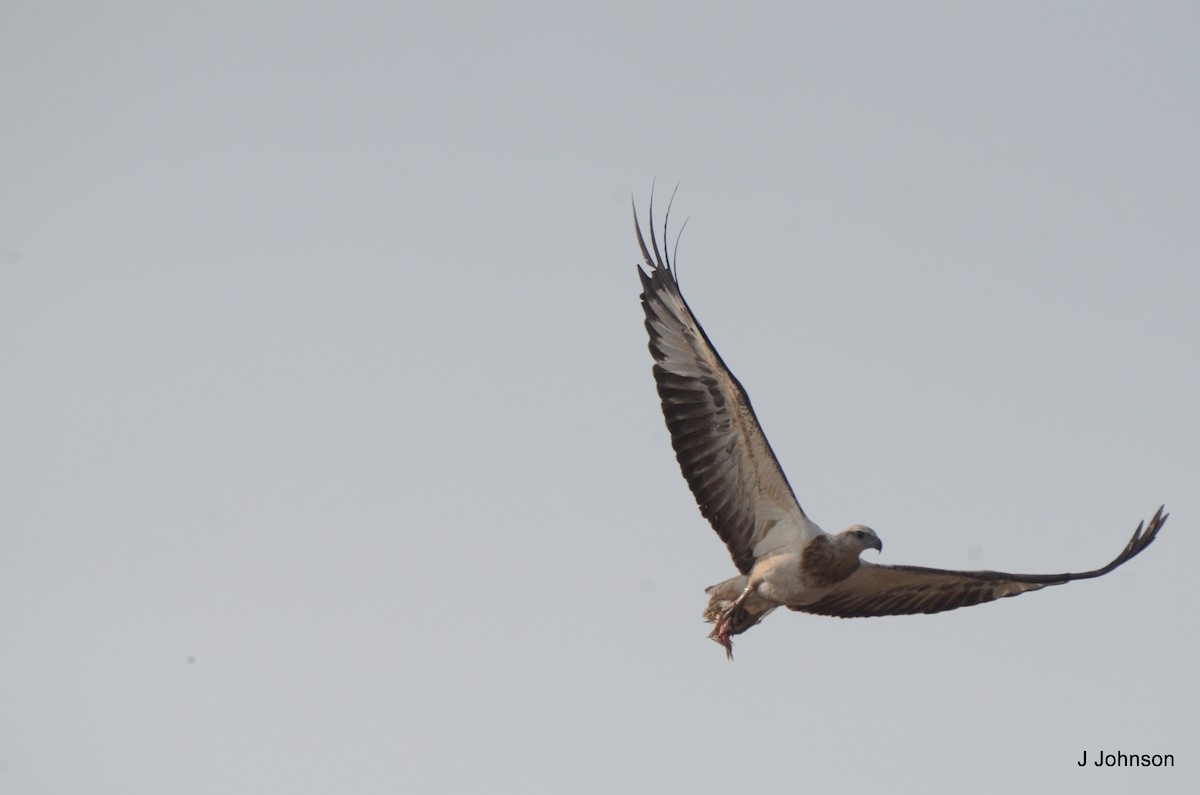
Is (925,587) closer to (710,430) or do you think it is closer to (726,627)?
(726,627)

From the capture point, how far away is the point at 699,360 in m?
13.4

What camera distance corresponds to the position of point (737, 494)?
13750 mm

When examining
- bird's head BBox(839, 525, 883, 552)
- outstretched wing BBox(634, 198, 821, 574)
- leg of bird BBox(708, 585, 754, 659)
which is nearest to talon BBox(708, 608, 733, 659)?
leg of bird BBox(708, 585, 754, 659)

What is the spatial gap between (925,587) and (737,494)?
213 cm

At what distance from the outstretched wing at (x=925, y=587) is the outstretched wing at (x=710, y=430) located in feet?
3.20

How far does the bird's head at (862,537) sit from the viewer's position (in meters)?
13.4

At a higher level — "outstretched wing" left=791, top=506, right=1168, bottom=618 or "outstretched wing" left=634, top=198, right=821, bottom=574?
"outstretched wing" left=634, top=198, right=821, bottom=574

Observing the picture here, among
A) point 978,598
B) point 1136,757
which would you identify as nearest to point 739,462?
point 978,598

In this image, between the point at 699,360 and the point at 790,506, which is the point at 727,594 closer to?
the point at 790,506

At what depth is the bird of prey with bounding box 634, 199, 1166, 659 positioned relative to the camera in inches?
527

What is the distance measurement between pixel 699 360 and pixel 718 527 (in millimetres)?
1548

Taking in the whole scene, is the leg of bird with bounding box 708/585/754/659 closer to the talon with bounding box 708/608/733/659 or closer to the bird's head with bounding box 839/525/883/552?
the talon with bounding box 708/608/733/659

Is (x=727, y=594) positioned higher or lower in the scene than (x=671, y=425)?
lower

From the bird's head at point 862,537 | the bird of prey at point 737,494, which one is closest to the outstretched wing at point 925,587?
the bird of prey at point 737,494
